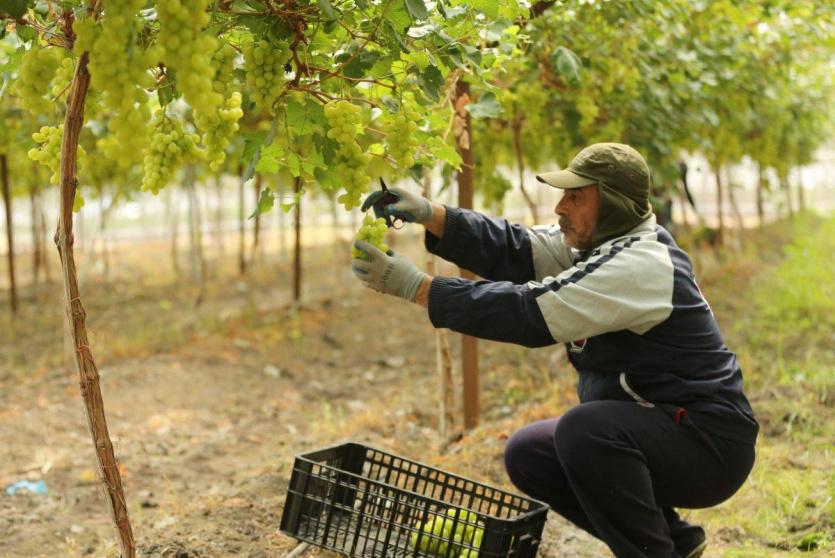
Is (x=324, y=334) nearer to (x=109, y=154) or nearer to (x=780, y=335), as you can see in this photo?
(x=780, y=335)

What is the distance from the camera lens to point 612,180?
262 cm

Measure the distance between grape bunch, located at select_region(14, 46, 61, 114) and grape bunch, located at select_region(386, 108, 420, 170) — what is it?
92 cm

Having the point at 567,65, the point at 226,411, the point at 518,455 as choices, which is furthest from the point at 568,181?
the point at 226,411

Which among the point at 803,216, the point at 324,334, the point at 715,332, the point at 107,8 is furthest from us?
the point at 803,216

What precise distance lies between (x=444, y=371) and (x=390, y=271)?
76.8 inches

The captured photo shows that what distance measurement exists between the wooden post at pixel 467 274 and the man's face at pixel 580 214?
109cm

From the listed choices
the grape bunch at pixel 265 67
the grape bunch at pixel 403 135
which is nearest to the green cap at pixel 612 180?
the grape bunch at pixel 403 135

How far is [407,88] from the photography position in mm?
2434

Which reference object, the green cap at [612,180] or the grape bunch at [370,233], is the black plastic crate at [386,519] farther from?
the green cap at [612,180]

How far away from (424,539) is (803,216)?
17017 millimetres

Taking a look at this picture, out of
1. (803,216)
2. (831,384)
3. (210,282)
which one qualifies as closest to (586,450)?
(831,384)

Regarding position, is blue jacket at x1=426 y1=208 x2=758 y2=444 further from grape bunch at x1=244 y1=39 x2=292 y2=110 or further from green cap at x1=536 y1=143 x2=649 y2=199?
grape bunch at x1=244 y1=39 x2=292 y2=110

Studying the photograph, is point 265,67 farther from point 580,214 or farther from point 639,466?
point 639,466

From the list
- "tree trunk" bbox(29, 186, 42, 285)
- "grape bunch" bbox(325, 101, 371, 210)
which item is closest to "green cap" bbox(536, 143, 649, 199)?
"grape bunch" bbox(325, 101, 371, 210)
